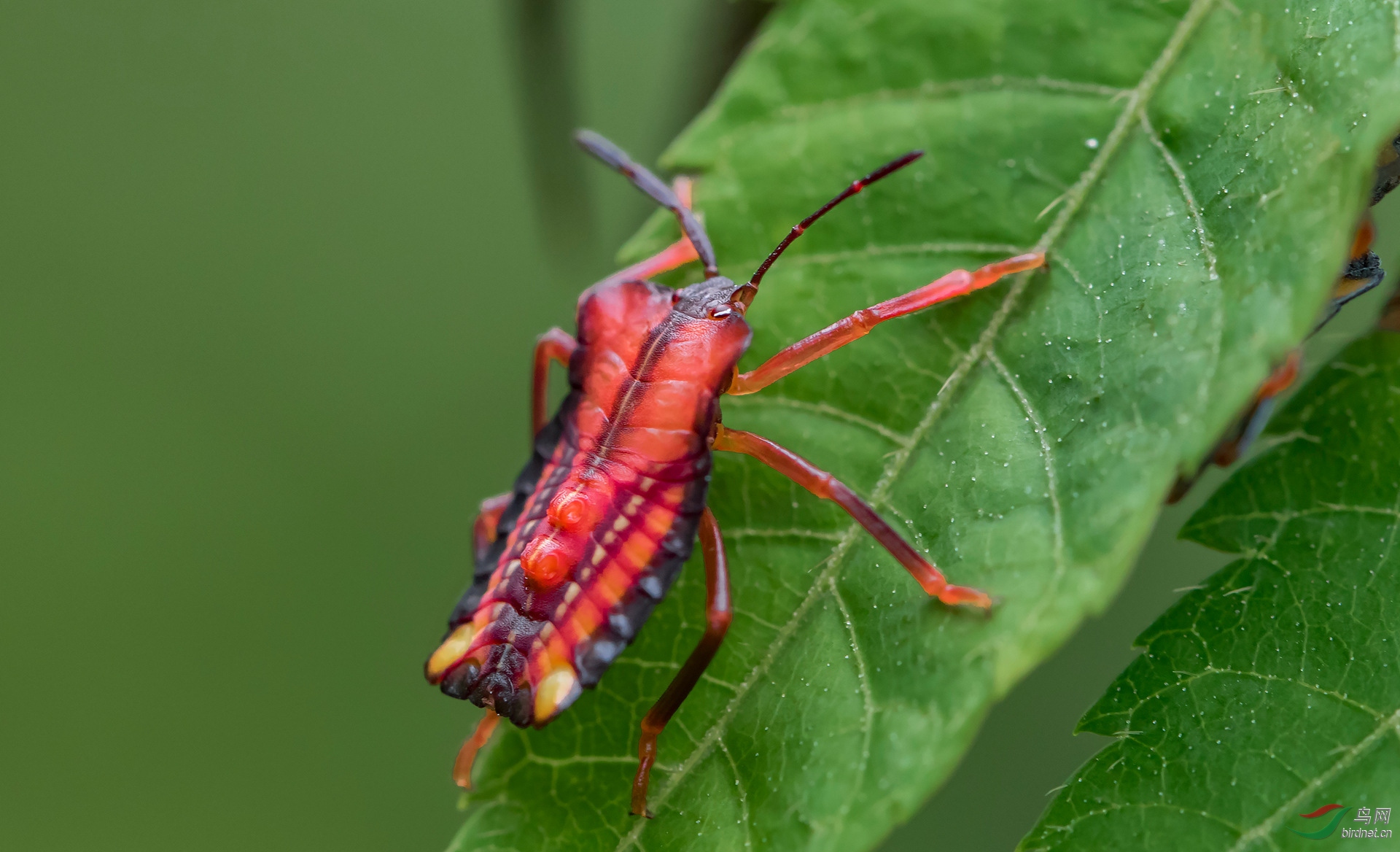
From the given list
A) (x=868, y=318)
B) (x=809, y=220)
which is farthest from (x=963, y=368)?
(x=809, y=220)

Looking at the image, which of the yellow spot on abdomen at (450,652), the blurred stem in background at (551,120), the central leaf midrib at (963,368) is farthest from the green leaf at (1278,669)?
the blurred stem in background at (551,120)

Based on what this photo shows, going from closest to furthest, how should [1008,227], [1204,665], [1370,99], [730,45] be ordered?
[1370,99], [1204,665], [1008,227], [730,45]

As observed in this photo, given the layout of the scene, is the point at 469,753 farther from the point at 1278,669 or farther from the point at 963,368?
the point at 1278,669

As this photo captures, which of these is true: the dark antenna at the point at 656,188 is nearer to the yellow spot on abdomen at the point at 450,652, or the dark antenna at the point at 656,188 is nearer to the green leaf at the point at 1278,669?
the yellow spot on abdomen at the point at 450,652

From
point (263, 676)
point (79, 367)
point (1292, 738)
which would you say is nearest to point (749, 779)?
point (1292, 738)

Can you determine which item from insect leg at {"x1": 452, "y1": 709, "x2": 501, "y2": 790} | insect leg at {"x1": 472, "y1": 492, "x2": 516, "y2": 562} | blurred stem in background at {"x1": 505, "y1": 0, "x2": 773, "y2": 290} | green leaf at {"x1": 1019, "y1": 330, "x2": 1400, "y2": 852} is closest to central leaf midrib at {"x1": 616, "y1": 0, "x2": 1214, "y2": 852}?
green leaf at {"x1": 1019, "y1": 330, "x2": 1400, "y2": 852}

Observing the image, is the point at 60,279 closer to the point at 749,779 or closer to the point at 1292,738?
the point at 749,779
